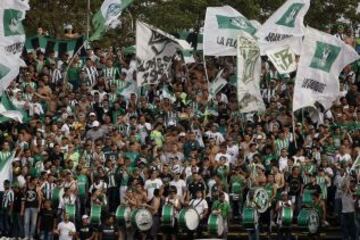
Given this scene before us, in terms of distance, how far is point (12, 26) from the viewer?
35.6m

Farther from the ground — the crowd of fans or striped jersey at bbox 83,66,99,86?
striped jersey at bbox 83,66,99,86

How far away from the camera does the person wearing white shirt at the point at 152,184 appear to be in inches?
1315

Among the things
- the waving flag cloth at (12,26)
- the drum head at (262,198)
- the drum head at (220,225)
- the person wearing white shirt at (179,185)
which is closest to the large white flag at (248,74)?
the person wearing white shirt at (179,185)

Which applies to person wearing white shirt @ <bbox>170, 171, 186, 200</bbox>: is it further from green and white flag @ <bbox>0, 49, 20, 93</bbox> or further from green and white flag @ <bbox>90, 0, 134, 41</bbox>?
green and white flag @ <bbox>90, 0, 134, 41</bbox>

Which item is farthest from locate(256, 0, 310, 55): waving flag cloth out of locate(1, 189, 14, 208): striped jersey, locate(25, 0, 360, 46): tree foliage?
locate(25, 0, 360, 46): tree foliage

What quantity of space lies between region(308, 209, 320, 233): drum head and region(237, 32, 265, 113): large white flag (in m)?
4.42

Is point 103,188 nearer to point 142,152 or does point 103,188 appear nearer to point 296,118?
point 142,152

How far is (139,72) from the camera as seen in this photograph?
37969mm

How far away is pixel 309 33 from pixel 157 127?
15.0ft

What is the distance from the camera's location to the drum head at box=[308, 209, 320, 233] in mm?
31984

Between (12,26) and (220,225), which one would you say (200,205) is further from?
Answer: (12,26)

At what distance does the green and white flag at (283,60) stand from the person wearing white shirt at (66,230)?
636 centimetres

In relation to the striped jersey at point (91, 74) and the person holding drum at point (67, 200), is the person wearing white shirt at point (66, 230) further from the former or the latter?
the striped jersey at point (91, 74)

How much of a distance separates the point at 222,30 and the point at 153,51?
241 cm
